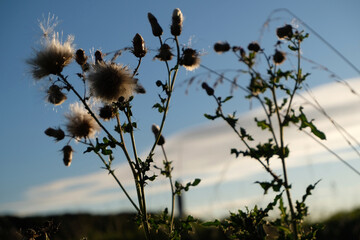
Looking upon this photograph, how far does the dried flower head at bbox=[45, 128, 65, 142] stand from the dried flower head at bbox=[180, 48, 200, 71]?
1.06m

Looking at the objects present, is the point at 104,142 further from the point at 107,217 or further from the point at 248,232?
the point at 107,217

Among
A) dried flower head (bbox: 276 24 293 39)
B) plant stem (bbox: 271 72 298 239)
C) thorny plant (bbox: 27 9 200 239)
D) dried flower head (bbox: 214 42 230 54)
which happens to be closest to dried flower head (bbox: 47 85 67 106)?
thorny plant (bbox: 27 9 200 239)

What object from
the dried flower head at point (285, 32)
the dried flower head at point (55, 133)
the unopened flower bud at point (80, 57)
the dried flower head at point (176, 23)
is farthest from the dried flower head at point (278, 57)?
the dried flower head at point (55, 133)

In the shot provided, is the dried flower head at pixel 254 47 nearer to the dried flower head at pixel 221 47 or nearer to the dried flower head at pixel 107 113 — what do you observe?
the dried flower head at pixel 221 47

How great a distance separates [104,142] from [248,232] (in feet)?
3.74

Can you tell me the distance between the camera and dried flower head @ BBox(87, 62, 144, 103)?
2.73 meters

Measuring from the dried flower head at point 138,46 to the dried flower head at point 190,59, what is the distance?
0.28 metres

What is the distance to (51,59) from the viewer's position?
2.68 metres

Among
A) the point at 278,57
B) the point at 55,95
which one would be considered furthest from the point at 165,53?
the point at 278,57

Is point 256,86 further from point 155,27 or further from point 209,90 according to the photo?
point 155,27

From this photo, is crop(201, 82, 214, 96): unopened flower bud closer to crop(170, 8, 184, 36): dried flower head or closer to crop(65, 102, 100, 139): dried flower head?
crop(170, 8, 184, 36): dried flower head

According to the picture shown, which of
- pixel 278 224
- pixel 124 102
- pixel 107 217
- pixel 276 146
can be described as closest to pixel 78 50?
pixel 124 102

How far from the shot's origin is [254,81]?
3.10 m

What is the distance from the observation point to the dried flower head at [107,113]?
8.76 feet
